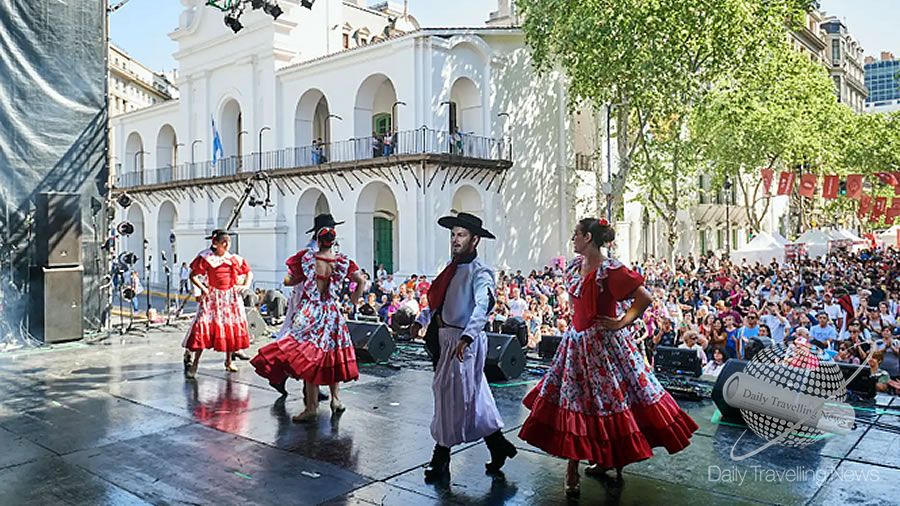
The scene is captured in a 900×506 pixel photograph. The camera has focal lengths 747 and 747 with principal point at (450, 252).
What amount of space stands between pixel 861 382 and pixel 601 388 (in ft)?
14.0

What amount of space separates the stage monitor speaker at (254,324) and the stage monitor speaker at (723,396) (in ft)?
25.8

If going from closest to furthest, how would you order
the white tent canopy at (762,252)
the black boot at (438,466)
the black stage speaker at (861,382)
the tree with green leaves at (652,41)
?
1. the black boot at (438,466)
2. the black stage speaker at (861,382)
3. the tree with green leaves at (652,41)
4. the white tent canopy at (762,252)

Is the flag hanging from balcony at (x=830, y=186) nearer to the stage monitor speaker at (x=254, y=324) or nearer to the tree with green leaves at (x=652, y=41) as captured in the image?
the tree with green leaves at (x=652, y=41)

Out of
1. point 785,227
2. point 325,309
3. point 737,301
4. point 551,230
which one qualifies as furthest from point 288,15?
point 785,227

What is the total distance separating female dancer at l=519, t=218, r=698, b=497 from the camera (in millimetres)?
4773

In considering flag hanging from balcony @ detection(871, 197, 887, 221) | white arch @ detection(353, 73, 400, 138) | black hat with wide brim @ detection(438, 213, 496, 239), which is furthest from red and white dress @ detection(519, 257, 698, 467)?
flag hanging from balcony @ detection(871, 197, 887, 221)

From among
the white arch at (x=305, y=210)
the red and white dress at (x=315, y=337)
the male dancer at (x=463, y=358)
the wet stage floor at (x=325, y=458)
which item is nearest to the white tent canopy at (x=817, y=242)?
the white arch at (x=305, y=210)

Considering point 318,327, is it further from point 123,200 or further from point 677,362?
point 123,200

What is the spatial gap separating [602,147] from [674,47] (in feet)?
24.8

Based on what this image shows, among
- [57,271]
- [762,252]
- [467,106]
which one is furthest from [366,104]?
[762,252]

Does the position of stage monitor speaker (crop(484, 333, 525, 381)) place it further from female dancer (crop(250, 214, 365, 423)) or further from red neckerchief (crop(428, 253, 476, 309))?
red neckerchief (crop(428, 253, 476, 309))

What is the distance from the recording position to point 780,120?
30.3 meters

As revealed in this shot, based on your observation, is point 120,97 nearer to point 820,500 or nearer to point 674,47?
point 674,47

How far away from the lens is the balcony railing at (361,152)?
2222cm
